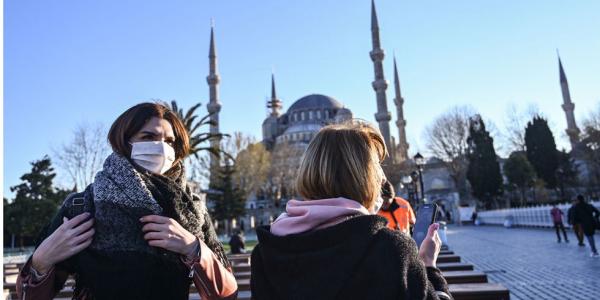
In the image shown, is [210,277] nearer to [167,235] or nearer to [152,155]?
[167,235]

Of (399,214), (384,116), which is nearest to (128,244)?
(399,214)

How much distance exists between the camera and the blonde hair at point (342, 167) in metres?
1.66

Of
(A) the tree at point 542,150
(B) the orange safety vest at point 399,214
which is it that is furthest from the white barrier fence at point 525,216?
(B) the orange safety vest at point 399,214

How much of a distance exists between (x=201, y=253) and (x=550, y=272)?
949cm

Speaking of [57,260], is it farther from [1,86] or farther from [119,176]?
[1,86]

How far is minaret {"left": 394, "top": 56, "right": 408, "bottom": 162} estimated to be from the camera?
1615 inches

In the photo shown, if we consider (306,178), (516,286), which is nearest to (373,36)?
(516,286)

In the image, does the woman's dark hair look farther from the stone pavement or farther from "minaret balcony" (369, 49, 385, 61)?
"minaret balcony" (369, 49, 385, 61)

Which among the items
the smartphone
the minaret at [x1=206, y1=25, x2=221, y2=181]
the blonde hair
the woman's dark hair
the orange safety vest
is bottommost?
the orange safety vest

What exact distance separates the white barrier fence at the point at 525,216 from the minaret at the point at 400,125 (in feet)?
29.1

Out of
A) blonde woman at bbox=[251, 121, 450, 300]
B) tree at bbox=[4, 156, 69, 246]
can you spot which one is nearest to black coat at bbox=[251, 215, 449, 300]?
blonde woman at bbox=[251, 121, 450, 300]

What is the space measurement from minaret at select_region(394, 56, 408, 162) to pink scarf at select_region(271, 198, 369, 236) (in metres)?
37.5

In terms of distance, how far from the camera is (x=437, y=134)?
38.5 metres

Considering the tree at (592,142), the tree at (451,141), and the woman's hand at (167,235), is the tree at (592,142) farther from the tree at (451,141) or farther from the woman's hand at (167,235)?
the woman's hand at (167,235)
